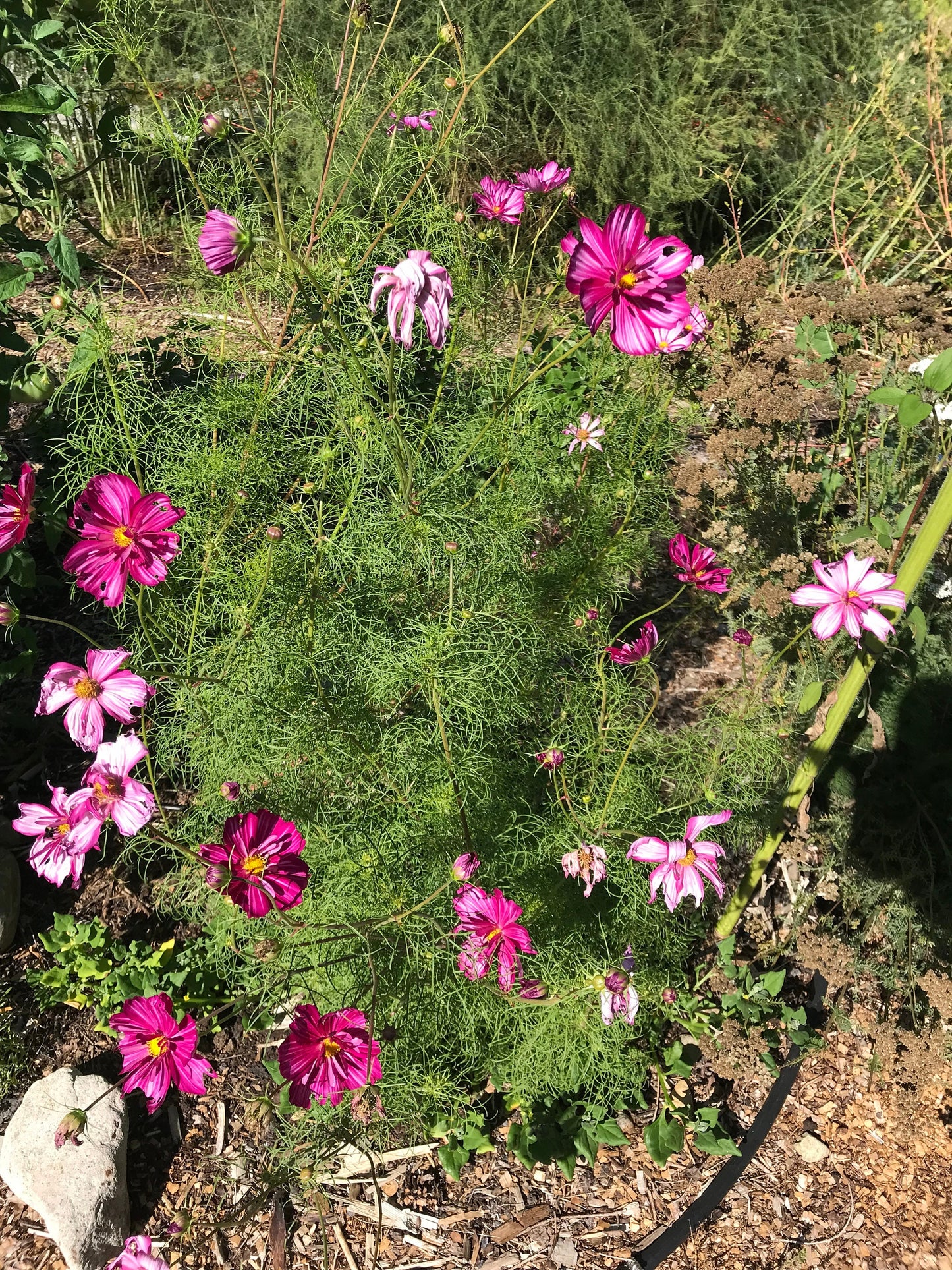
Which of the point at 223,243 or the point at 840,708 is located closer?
the point at 223,243

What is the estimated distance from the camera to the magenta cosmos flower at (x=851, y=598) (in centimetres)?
132


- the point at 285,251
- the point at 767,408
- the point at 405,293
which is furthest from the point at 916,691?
the point at 285,251

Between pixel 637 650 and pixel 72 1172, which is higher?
pixel 637 650

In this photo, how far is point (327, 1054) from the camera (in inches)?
46.4

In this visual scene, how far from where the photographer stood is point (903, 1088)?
174cm

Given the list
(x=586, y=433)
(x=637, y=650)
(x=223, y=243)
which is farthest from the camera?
(x=586, y=433)

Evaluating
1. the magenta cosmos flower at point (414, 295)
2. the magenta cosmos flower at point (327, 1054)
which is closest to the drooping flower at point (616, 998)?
the magenta cosmos flower at point (327, 1054)

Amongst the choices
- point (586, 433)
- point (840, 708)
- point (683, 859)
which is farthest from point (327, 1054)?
point (586, 433)

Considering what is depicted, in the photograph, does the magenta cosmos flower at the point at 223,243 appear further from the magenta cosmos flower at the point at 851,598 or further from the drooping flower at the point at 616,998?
the drooping flower at the point at 616,998

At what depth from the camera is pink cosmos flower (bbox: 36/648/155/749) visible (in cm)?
120

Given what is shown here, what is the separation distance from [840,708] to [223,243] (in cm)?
116

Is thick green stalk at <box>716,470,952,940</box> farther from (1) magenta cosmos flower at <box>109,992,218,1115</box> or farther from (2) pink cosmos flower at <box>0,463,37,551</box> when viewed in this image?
(2) pink cosmos flower at <box>0,463,37,551</box>

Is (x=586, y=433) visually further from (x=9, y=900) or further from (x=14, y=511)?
(x=9, y=900)

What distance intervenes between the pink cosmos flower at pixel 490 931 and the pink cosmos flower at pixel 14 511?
783mm
